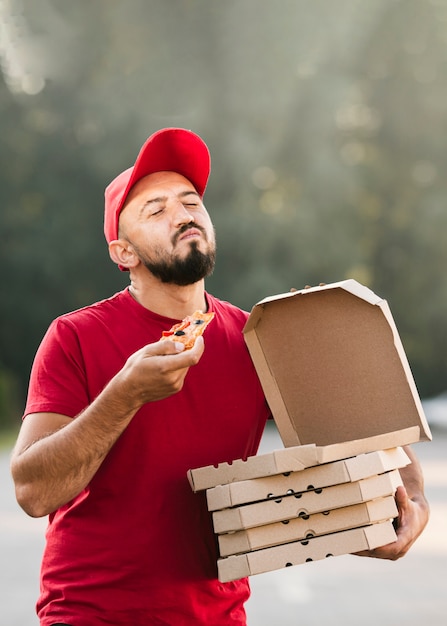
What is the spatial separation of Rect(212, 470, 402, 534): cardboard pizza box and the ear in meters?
0.87

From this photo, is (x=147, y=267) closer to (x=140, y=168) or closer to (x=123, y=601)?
(x=140, y=168)

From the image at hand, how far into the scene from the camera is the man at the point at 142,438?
3.24 m

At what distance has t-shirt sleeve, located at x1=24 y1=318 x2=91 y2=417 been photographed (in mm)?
3402

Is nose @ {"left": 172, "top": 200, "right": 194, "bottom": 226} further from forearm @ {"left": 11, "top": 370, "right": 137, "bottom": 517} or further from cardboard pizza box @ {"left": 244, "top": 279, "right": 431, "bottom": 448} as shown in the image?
forearm @ {"left": 11, "top": 370, "right": 137, "bottom": 517}

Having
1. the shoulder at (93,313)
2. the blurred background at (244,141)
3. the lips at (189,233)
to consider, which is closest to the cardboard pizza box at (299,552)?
the shoulder at (93,313)

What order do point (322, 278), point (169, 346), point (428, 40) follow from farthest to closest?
point (428, 40) < point (322, 278) < point (169, 346)

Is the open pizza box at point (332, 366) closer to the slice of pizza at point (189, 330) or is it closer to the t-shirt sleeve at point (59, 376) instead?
the slice of pizza at point (189, 330)

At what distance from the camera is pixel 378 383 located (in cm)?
367

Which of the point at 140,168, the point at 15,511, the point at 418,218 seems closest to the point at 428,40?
the point at 418,218

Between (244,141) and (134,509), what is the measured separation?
104 feet

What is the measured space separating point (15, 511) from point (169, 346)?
11301 mm

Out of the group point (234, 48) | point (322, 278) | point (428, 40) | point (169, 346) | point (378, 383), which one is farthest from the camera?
point (428, 40)

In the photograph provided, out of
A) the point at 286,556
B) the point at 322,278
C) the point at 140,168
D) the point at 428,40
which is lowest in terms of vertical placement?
the point at 286,556

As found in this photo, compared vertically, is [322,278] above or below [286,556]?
above
